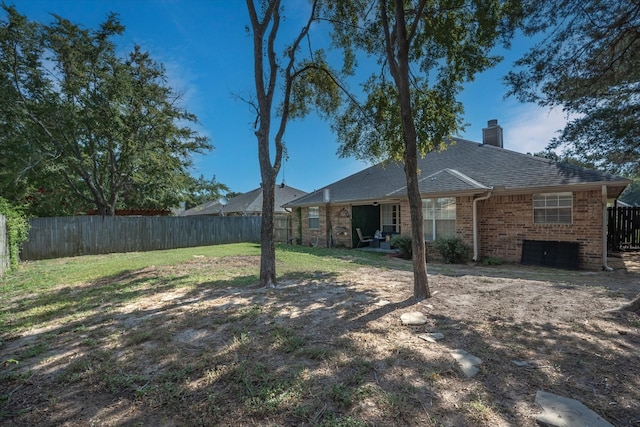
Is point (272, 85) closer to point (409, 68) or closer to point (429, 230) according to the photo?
point (409, 68)

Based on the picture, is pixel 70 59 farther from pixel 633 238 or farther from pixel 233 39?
pixel 633 238

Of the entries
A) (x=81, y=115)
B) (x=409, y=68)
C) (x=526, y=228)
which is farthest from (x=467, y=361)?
(x=81, y=115)

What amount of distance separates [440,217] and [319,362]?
984 cm

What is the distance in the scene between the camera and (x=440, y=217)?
453 inches

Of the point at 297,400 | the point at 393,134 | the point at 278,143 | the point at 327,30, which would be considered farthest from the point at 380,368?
the point at 327,30

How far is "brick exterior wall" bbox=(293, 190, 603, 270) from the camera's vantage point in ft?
28.8

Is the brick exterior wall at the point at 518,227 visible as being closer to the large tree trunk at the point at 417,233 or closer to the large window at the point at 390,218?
the large window at the point at 390,218

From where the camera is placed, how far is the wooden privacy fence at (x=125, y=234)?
→ 12.6m

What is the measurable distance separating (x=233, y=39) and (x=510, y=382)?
31.7 feet

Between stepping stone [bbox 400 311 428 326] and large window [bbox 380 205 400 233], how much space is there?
36.9ft

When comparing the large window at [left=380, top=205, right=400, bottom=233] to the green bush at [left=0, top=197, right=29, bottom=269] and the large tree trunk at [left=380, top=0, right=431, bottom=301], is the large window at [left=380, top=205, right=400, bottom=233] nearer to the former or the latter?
the large tree trunk at [left=380, top=0, right=431, bottom=301]

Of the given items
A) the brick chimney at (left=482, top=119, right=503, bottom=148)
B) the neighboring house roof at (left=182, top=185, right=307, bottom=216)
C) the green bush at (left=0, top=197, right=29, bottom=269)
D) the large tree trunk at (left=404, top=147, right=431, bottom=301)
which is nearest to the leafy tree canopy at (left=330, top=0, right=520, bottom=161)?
the large tree trunk at (left=404, top=147, right=431, bottom=301)

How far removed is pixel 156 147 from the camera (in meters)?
17.5

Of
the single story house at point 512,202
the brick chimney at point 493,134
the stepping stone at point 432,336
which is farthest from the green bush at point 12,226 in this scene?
the brick chimney at point 493,134
